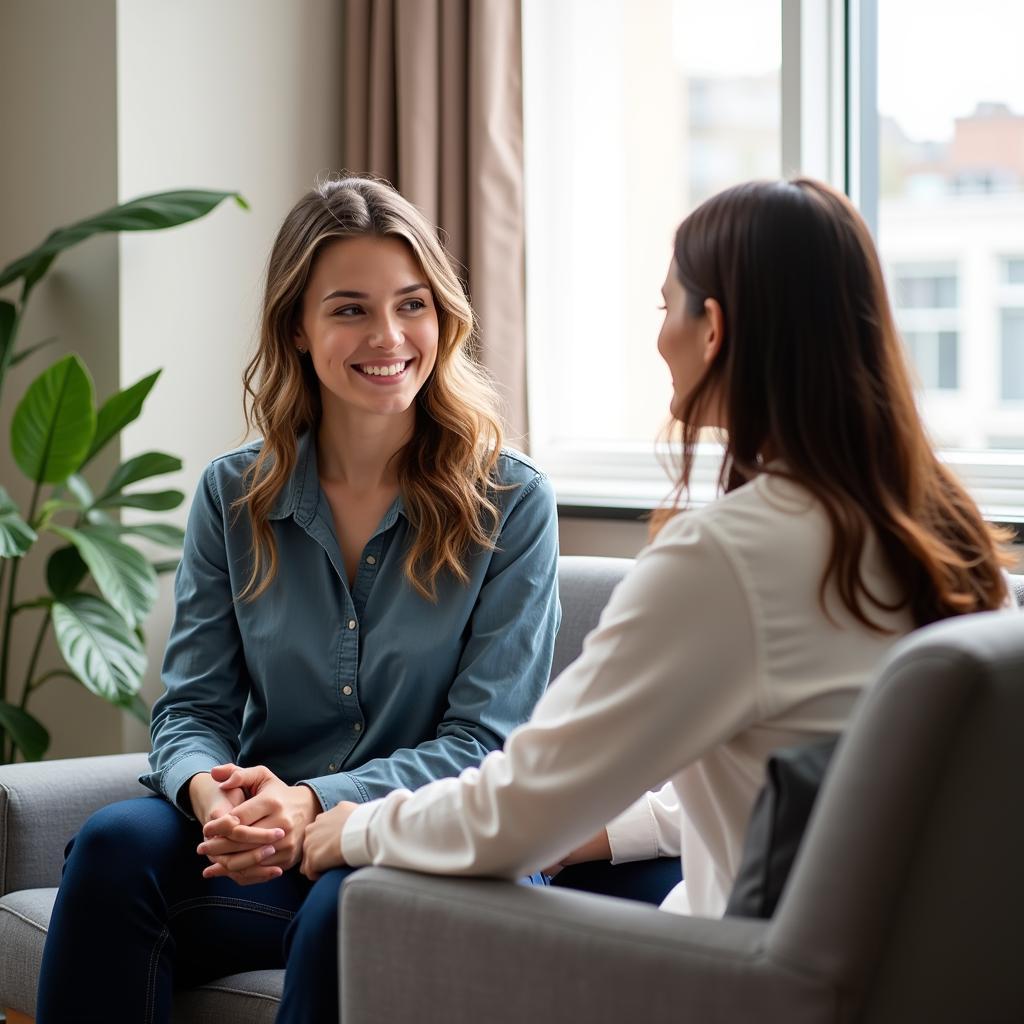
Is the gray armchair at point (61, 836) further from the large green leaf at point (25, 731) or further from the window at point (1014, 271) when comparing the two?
the window at point (1014, 271)

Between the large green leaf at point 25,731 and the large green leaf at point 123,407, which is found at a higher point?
the large green leaf at point 123,407

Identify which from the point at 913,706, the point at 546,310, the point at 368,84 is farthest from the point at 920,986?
the point at 368,84

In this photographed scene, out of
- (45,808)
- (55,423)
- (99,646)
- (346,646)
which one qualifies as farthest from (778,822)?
(55,423)

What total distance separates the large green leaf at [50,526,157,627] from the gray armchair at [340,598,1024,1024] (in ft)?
5.13

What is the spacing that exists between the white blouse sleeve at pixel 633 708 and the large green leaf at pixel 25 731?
5.77 feet

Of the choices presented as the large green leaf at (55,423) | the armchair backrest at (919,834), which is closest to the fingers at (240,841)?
the armchair backrest at (919,834)

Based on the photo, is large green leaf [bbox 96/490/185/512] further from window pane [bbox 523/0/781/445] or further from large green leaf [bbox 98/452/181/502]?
window pane [bbox 523/0/781/445]

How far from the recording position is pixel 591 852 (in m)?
1.80

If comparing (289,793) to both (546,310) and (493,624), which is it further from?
(546,310)

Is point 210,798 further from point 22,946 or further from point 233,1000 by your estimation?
point 22,946

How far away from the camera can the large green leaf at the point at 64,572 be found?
110 inches

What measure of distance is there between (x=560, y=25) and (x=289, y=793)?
85.7 inches

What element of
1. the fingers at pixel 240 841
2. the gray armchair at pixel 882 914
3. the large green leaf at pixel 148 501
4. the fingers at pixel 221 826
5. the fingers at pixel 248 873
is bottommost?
the fingers at pixel 248 873

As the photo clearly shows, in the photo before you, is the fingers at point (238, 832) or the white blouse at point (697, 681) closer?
the white blouse at point (697, 681)
